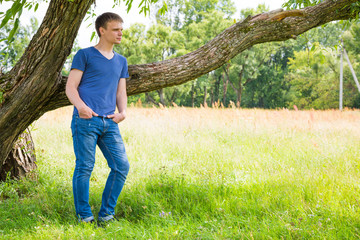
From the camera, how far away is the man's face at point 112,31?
2.87 metres

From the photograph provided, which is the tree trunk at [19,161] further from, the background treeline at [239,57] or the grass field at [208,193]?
the background treeline at [239,57]

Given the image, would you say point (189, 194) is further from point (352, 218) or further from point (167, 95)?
point (167, 95)

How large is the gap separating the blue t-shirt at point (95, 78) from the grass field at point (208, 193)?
3.79 feet

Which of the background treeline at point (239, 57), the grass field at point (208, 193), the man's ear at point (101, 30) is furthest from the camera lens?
the background treeline at point (239, 57)

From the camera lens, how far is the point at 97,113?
9.32 ft

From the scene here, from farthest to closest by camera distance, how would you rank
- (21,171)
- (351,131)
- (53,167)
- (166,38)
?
(166,38), (351,131), (53,167), (21,171)

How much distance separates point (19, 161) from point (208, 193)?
9.06 feet

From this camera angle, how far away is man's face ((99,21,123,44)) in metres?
2.87

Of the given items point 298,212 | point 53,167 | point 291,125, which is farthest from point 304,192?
point 291,125

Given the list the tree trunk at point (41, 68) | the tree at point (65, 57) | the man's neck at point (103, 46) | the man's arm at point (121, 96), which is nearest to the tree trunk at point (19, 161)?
the tree at point (65, 57)

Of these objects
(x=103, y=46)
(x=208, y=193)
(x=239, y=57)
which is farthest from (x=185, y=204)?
(x=239, y=57)

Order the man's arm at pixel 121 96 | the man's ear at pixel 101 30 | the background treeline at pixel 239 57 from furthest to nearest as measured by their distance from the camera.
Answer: the background treeline at pixel 239 57 < the man's arm at pixel 121 96 < the man's ear at pixel 101 30

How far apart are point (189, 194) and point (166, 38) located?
30431 mm

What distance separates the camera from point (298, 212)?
287 cm
